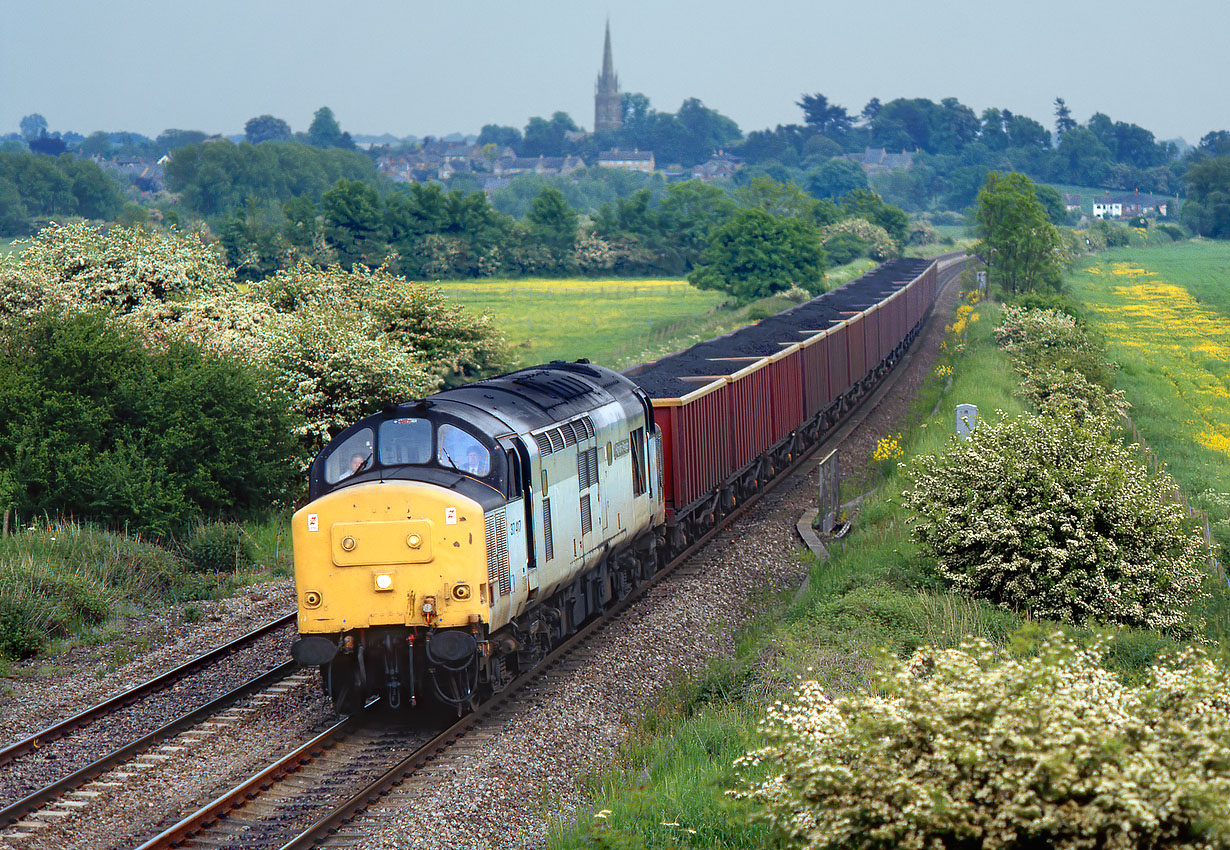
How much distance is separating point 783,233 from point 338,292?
150 ft

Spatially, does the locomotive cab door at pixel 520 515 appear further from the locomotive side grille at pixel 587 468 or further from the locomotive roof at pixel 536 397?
the locomotive side grille at pixel 587 468

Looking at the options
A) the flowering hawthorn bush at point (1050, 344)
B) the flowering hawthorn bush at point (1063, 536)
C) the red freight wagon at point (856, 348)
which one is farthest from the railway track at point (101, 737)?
the flowering hawthorn bush at point (1050, 344)

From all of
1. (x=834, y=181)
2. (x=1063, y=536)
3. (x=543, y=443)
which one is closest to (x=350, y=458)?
(x=543, y=443)

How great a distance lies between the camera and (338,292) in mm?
35688

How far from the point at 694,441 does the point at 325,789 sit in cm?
1096

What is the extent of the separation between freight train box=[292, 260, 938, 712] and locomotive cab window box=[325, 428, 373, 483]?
0.01 meters

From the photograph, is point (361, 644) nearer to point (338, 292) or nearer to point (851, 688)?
point (851, 688)

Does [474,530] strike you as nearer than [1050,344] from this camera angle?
Yes

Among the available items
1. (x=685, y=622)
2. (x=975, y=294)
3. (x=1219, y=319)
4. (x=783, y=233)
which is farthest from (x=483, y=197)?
(x=685, y=622)

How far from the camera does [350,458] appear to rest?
1333 centimetres

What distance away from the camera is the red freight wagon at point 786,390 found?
27.7 meters

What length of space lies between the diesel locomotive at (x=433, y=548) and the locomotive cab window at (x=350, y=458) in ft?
0.04

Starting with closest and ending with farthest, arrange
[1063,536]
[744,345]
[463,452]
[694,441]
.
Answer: [463,452], [1063,536], [694,441], [744,345]

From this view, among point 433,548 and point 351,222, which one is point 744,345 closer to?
point 433,548
